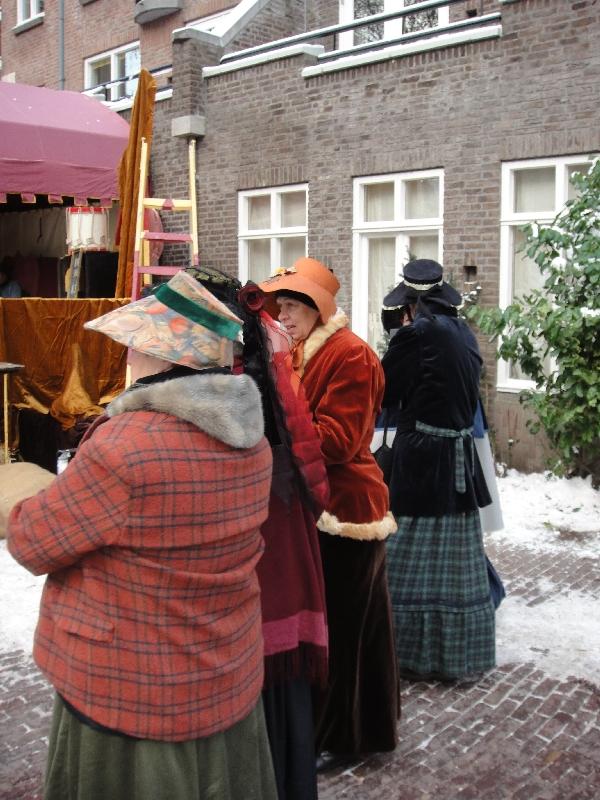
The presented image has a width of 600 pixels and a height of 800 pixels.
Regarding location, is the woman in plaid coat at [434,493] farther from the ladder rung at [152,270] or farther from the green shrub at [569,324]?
the ladder rung at [152,270]

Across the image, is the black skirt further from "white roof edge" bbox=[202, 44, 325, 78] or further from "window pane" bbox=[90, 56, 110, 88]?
"window pane" bbox=[90, 56, 110, 88]

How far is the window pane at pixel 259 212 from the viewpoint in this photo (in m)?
11.8

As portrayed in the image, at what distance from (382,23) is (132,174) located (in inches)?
212

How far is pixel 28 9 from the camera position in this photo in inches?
810

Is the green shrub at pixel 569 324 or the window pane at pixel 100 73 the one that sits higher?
the window pane at pixel 100 73

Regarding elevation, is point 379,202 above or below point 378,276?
above

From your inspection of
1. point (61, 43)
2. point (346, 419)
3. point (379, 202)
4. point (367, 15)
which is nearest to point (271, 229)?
point (379, 202)

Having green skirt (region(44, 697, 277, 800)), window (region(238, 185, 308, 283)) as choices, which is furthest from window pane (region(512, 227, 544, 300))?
green skirt (region(44, 697, 277, 800))

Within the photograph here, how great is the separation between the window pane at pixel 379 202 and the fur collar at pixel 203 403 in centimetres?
855

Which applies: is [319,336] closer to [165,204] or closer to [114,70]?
[165,204]

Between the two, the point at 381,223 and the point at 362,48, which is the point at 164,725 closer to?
the point at 381,223

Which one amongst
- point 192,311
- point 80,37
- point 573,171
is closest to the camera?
point 192,311

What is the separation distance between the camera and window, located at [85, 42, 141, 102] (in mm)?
17438

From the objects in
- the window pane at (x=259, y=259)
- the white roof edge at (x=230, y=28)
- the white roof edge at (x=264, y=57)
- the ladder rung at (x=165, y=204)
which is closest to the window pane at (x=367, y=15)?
the white roof edge at (x=230, y=28)
